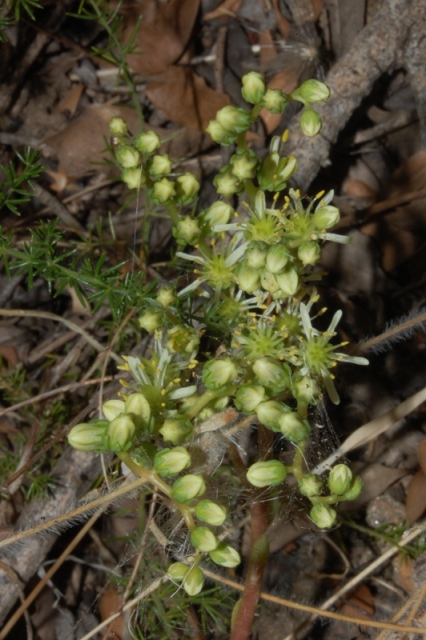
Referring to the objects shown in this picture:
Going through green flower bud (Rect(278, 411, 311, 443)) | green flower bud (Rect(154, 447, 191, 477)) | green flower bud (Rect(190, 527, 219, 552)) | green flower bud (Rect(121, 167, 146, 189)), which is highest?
green flower bud (Rect(121, 167, 146, 189))

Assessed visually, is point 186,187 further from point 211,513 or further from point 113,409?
point 211,513

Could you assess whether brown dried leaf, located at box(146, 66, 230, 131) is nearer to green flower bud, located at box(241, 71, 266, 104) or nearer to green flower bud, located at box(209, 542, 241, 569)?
green flower bud, located at box(241, 71, 266, 104)

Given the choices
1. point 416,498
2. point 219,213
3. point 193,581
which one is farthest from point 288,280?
point 416,498

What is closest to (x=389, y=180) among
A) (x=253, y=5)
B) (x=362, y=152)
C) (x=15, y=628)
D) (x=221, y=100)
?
(x=362, y=152)

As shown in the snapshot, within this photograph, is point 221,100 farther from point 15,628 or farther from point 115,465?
point 15,628

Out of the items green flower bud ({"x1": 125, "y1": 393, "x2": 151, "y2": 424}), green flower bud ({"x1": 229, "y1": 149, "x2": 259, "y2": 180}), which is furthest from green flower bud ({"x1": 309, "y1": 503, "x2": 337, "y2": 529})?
green flower bud ({"x1": 229, "y1": 149, "x2": 259, "y2": 180})

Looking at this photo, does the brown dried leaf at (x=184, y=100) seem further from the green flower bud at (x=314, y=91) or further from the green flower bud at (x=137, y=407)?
the green flower bud at (x=137, y=407)
